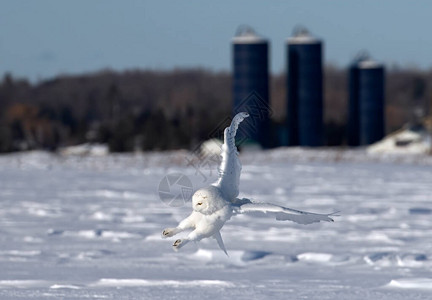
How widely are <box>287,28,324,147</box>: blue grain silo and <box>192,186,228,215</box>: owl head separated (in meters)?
33.2

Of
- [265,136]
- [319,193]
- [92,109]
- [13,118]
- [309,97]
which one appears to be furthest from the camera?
[92,109]

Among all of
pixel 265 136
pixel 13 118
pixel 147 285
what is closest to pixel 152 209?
pixel 147 285

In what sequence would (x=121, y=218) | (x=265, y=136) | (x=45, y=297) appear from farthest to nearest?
(x=265, y=136)
(x=121, y=218)
(x=45, y=297)

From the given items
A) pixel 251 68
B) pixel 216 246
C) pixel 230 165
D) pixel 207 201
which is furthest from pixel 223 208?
pixel 251 68

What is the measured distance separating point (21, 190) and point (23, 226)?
5.71m

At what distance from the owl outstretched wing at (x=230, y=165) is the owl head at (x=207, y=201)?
4.2 inches

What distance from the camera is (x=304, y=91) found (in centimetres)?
3888

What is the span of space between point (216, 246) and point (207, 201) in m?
6.21

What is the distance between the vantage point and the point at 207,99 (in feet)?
271

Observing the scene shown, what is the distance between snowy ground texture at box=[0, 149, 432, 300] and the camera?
8383 millimetres

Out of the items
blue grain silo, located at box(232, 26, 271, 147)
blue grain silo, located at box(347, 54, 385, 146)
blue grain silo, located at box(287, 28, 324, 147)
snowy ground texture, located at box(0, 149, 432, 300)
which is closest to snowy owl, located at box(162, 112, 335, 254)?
snowy ground texture, located at box(0, 149, 432, 300)

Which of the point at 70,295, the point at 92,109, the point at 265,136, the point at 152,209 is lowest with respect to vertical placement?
the point at 92,109

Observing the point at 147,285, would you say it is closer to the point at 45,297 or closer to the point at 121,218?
the point at 45,297

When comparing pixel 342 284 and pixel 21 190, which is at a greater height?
pixel 342 284
